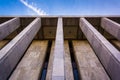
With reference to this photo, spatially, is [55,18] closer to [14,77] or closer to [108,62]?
[14,77]

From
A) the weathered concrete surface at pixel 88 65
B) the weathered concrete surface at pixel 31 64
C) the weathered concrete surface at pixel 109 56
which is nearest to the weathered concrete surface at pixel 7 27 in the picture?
the weathered concrete surface at pixel 31 64

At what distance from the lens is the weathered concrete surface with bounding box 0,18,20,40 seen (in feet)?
22.7

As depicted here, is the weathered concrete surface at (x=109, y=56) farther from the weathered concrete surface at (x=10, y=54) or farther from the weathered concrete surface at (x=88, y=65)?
the weathered concrete surface at (x=10, y=54)

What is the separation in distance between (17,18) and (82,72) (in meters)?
5.45

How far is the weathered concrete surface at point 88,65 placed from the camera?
5168 millimetres

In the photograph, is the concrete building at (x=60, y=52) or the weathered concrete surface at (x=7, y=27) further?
the weathered concrete surface at (x=7, y=27)

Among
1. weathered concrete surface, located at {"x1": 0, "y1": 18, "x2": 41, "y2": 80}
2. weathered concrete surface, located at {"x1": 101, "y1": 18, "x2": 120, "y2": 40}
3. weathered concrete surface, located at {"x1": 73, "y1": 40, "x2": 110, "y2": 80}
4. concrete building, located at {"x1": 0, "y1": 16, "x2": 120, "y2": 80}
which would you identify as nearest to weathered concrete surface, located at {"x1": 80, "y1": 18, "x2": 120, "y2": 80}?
concrete building, located at {"x1": 0, "y1": 16, "x2": 120, "y2": 80}

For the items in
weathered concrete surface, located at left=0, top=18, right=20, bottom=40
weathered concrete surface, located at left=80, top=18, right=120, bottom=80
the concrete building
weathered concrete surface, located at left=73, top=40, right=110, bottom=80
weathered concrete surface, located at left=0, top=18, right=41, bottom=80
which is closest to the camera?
weathered concrete surface, located at left=80, top=18, right=120, bottom=80

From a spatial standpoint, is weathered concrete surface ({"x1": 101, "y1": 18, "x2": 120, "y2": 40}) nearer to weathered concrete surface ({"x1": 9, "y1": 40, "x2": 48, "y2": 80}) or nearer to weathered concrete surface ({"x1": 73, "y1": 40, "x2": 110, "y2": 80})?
weathered concrete surface ({"x1": 73, "y1": 40, "x2": 110, "y2": 80})

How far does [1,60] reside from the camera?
3.81 m

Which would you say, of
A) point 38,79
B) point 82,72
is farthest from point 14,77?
point 82,72

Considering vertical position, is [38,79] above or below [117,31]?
below

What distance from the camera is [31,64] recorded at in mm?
6082

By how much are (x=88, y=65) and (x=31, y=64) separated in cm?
230
